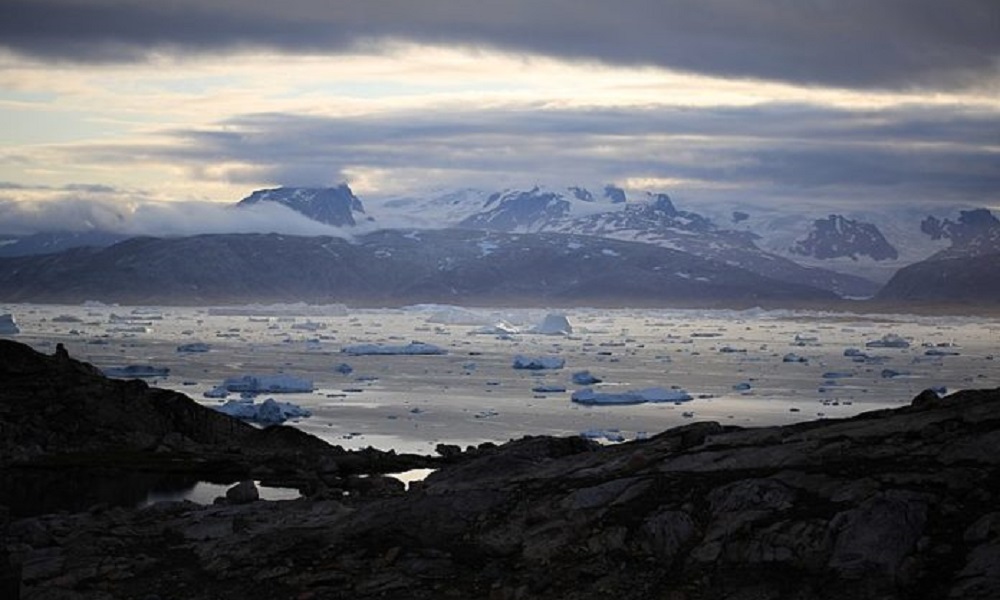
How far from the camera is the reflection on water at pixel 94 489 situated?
3322cm

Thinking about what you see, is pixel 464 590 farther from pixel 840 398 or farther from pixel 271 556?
pixel 840 398

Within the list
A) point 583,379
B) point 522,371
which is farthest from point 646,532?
point 522,371

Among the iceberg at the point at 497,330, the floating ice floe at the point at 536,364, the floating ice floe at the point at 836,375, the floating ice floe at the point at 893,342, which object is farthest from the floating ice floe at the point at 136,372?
the iceberg at the point at 497,330

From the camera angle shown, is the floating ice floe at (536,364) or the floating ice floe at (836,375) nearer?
the floating ice floe at (836,375)

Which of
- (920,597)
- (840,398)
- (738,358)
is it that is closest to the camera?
(920,597)

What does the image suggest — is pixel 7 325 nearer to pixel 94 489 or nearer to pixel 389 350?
pixel 389 350

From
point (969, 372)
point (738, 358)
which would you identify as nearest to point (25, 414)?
point (969, 372)

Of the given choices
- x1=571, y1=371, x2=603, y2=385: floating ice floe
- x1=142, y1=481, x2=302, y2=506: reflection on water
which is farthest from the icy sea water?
x1=142, y1=481, x2=302, y2=506: reflection on water

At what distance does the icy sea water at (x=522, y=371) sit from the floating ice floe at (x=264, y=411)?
0.97m

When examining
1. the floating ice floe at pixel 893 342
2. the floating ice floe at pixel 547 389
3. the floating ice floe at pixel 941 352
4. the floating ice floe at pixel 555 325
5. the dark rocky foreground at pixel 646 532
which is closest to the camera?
the dark rocky foreground at pixel 646 532

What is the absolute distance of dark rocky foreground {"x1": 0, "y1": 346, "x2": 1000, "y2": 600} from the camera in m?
18.0

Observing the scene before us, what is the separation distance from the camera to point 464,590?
19688 mm

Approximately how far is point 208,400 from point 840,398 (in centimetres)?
2894

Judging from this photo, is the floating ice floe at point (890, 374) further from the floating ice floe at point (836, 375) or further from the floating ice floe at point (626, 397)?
the floating ice floe at point (626, 397)
